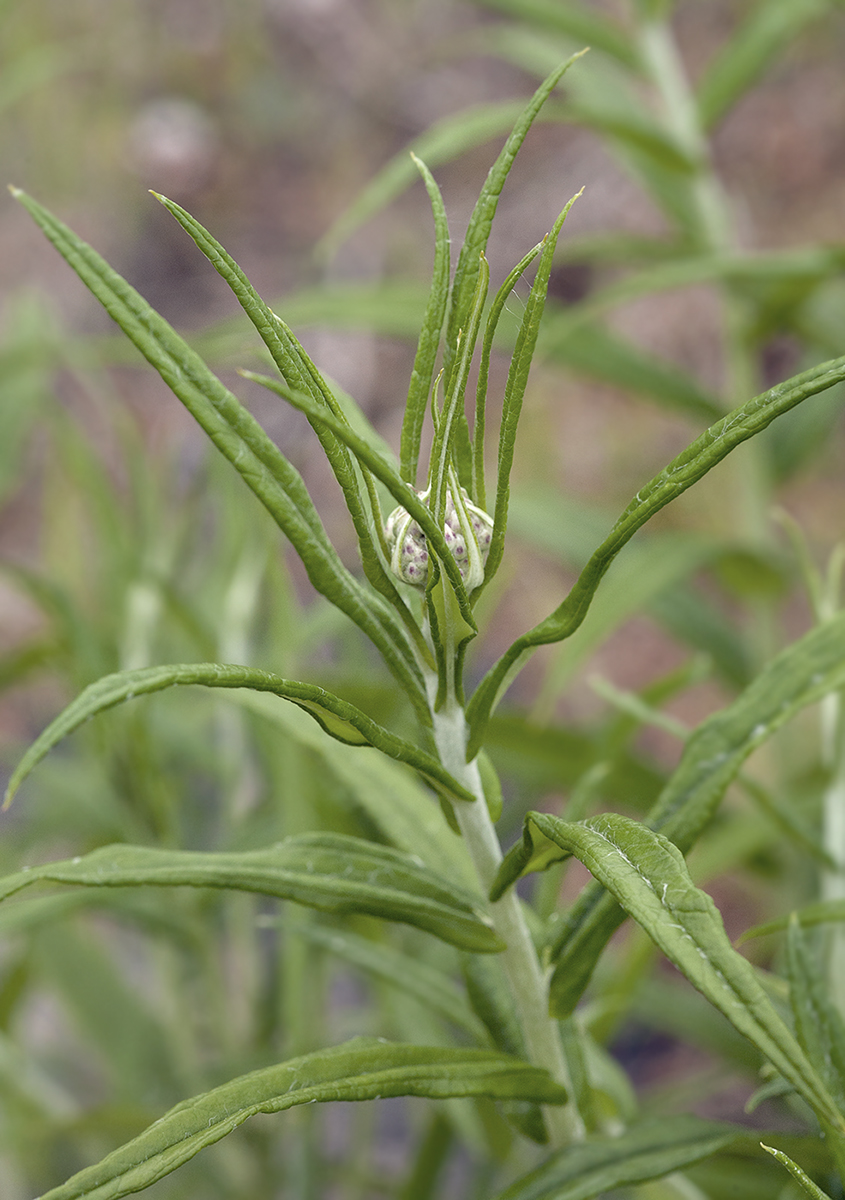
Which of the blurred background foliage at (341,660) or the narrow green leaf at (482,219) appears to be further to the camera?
the blurred background foliage at (341,660)

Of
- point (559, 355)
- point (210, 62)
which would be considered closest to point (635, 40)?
point (559, 355)

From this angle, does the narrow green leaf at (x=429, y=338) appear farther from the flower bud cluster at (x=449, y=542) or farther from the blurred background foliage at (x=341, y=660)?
the blurred background foliage at (x=341, y=660)

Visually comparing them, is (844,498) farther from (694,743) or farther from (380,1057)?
(380,1057)

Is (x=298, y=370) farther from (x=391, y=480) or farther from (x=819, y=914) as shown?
(x=819, y=914)

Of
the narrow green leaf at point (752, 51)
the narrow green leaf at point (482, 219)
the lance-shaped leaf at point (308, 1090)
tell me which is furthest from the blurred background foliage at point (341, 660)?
the narrow green leaf at point (482, 219)

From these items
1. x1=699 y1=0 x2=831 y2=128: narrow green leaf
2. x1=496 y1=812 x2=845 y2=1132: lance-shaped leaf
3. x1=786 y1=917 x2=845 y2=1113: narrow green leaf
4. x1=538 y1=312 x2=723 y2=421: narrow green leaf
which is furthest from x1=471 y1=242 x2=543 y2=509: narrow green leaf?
x1=699 y1=0 x2=831 y2=128: narrow green leaf

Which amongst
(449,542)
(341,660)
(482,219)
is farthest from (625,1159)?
(341,660)
